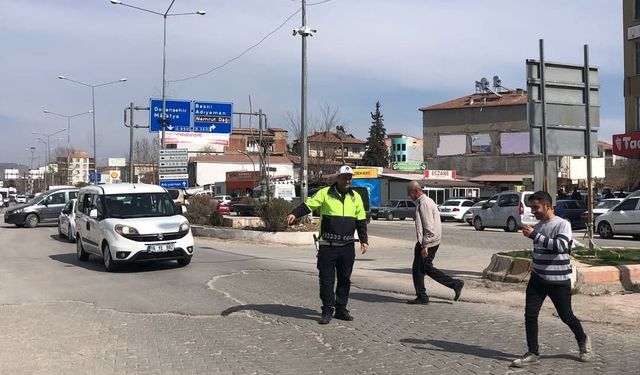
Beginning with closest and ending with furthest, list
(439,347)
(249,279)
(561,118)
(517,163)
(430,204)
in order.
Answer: (439,347) < (430,204) < (249,279) < (561,118) < (517,163)

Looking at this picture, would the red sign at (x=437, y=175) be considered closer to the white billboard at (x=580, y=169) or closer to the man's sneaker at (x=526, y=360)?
the white billboard at (x=580, y=169)

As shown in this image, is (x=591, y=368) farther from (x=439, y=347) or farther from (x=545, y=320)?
(x=545, y=320)

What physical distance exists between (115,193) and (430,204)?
768cm

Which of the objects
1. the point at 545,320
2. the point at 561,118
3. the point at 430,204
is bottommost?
the point at 545,320

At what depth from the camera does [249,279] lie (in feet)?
37.4

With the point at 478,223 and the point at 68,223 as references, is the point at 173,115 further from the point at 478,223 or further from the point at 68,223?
the point at 478,223

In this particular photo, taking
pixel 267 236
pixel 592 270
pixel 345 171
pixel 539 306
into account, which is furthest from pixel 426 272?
pixel 267 236

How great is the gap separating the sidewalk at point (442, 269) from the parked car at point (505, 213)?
20.4 ft

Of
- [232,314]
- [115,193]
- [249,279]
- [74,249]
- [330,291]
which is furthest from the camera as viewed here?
[74,249]

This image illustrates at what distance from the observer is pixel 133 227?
1227cm

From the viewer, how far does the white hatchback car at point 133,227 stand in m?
12.2

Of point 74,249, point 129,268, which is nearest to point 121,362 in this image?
point 129,268

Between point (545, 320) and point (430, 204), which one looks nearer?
point (545, 320)

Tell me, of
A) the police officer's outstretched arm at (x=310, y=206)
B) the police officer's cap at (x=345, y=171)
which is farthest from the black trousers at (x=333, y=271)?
the police officer's cap at (x=345, y=171)
